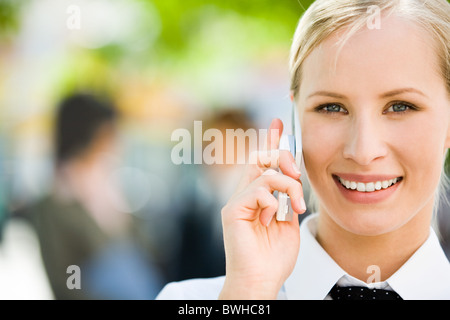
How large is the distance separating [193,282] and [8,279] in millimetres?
3763

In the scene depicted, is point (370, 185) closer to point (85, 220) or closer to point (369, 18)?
point (369, 18)

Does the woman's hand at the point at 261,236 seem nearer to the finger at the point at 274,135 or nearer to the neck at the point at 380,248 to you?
the finger at the point at 274,135

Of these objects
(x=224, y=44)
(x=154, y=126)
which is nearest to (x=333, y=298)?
(x=224, y=44)

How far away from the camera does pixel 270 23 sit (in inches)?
203

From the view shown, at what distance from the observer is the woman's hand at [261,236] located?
→ 4.82 feet

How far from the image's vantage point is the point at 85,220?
3145 millimetres

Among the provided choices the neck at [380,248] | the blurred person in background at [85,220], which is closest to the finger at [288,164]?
the neck at [380,248]

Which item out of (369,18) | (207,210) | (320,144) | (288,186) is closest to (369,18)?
(369,18)

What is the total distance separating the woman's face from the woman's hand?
5.6 inches

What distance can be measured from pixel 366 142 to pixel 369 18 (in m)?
0.35

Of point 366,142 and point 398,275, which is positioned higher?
point 366,142

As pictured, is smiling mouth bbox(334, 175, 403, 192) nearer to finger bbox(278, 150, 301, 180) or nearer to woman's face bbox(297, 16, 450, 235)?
woman's face bbox(297, 16, 450, 235)

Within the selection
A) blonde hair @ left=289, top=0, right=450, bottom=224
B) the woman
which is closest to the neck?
the woman
